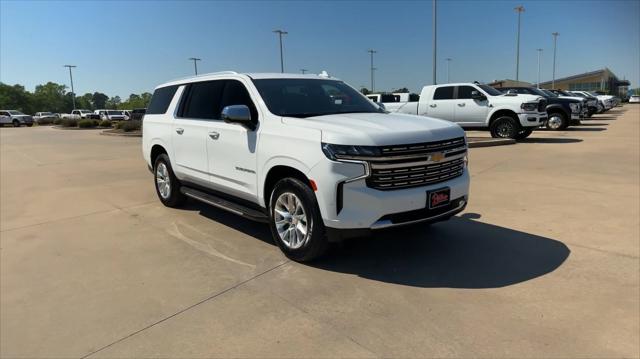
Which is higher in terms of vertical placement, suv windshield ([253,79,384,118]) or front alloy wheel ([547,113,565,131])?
suv windshield ([253,79,384,118])

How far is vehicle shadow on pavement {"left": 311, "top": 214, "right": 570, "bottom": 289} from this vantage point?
4034 millimetres

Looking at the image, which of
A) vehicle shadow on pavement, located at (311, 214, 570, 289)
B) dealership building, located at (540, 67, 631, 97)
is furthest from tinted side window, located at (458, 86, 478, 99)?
dealership building, located at (540, 67, 631, 97)

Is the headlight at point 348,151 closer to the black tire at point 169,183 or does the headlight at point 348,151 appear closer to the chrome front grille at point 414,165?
the chrome front grille at point 414,165

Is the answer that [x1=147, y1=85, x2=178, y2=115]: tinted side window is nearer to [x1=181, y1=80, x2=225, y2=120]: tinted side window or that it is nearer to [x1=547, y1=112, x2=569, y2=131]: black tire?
[x1=181, y1=80, x2=225, y2=120]: tinted side window

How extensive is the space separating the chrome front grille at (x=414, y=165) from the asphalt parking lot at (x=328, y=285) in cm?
50

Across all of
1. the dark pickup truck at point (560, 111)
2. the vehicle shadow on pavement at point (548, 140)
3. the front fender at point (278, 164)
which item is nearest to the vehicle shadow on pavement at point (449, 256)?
the front fender at point (278, 164)

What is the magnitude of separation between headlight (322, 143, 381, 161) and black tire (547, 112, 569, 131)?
1785cm

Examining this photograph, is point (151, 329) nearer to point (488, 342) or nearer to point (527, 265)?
point (488, 342)

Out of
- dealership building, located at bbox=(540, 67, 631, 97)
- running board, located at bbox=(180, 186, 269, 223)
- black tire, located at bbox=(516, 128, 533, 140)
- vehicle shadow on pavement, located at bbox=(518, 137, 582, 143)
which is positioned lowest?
vehicle shadow on pavement, located at bbox=(518, 137, 582, 143)

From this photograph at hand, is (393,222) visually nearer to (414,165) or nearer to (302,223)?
(414,165)

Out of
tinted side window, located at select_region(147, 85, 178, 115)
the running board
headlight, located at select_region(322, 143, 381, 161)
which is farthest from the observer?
tinted side window, located at select_region(147, 85, 178, 115)

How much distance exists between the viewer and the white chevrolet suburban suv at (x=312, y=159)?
3898mm

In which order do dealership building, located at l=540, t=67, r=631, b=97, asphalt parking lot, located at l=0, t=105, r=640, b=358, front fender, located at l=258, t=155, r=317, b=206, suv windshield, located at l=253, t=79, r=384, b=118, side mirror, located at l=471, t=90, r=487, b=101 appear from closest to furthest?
asphalt parking lot, located at l=0, t=105, r=640, b=358 < front fender, located at l=258, t=155, r=317, b=206 < suv windshield, located at l=253, t=79, r=384, b=118 < side mirror, located at l=471, t=90, r=487, b=101 < dealership building, located at l=540, t=67, r=631, b=97

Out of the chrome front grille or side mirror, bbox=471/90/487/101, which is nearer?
the chrome front grille
